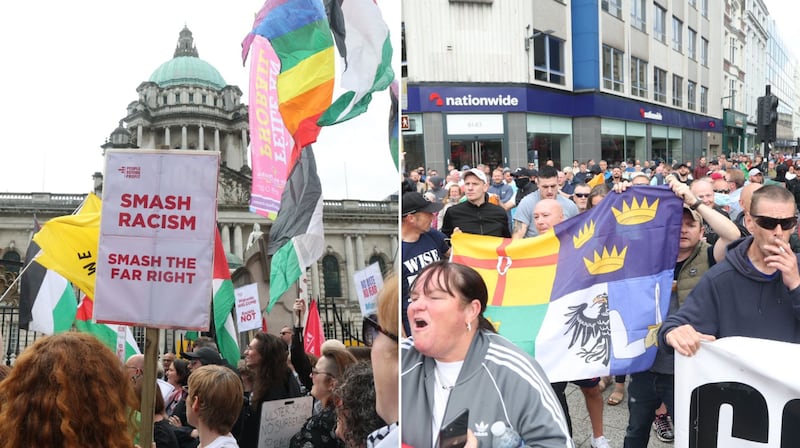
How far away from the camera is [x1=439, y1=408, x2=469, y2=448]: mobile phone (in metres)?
1.53

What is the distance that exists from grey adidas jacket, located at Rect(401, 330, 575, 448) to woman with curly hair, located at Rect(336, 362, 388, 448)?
0.76m

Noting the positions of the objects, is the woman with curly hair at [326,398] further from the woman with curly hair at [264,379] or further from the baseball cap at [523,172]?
the baseball cap at [523,172]

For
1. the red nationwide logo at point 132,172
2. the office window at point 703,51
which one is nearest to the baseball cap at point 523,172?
the office window at point 703,51

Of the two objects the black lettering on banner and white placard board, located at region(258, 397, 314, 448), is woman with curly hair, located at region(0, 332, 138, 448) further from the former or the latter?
the black lettering on banner

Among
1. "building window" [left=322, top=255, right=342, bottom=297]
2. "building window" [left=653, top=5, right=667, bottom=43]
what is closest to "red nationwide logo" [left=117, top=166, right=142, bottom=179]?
"building window" [left=322, top=255, right=342, bottom=297]

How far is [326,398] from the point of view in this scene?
318 cm

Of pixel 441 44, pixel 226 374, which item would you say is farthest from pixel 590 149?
pixel 226 374

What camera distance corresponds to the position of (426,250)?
4.06 meters

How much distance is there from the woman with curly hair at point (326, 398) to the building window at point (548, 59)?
3.29 metres

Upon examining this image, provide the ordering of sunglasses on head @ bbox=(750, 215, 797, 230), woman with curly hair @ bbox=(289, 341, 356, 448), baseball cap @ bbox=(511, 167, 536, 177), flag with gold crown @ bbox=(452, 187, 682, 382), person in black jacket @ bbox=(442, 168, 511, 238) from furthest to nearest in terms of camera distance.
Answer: baseball cap @ bbox=(511, 167, 536, 177), person in black jacket @ bbox=(442, 168, 511, 238), flag with gold crown @ bbox=(452, 187, 682, 382), woman with curly hair @ bbox=(289, 341, 356, 448), sunglasses on head @ bbox=(750, 215, 797, 230)

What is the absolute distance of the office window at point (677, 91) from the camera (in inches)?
234

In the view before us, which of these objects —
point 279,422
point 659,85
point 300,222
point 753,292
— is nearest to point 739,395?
point 753,292

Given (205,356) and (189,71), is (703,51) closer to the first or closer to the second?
(189,71)

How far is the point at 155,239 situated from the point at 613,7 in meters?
4.46
